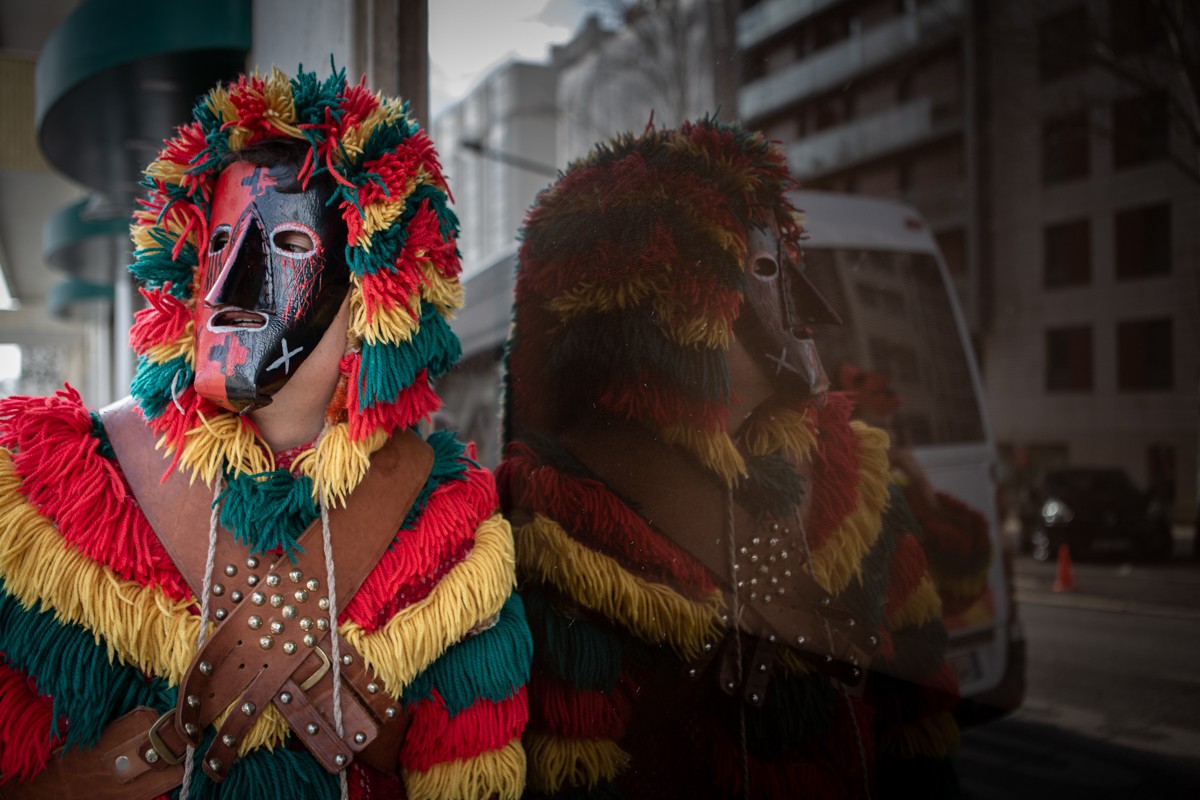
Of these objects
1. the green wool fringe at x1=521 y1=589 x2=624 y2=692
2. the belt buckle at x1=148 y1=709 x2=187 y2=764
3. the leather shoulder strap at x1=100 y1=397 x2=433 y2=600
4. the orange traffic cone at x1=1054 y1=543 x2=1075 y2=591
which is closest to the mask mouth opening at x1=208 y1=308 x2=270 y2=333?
the leather shoulder strap at x1=100 y1=397 x2=433 y2=600

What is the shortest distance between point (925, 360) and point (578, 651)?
75cm

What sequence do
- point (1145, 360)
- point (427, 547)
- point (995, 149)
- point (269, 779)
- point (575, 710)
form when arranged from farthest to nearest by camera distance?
point (575, 710) → point (427, 547) → point (269, 779) → point (995, 149) → point (1145, 360)

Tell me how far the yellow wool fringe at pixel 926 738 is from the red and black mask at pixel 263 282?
3.78 ft

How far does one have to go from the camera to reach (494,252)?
193cm

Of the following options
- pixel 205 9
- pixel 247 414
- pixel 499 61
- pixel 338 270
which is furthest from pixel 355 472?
pixel 205 9

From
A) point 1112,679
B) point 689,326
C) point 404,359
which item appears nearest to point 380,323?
point 404,359

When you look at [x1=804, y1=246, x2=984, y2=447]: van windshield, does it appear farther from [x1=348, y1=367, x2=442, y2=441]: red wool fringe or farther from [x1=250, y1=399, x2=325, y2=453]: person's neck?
[x1=250, y1=399, x2=325, y2=453]: person's neck

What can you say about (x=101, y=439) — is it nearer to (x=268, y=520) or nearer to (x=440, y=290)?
(x=268, y=520)

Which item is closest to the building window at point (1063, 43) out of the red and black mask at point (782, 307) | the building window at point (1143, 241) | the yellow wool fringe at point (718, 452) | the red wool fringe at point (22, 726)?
the building window at point (1143, 241)

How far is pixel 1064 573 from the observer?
1.17m

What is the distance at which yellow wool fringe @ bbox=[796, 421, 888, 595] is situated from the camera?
1435mm

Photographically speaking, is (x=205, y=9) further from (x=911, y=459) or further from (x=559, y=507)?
(x=911, y=459)

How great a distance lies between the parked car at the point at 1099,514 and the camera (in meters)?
1.03

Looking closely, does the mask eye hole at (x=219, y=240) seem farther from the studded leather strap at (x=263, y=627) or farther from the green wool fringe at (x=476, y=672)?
the green wool fringe at (x=476, y=672)
